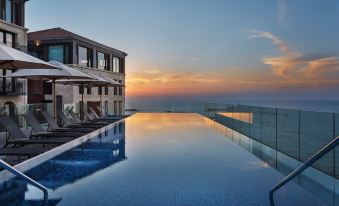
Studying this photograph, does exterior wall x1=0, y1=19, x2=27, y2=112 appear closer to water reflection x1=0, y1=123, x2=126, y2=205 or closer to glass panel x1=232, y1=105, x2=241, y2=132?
water reflection x1=0, y1=123, x2=126, y2=205

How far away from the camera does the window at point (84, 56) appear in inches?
1444

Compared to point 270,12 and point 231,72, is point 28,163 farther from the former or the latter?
point 231,72

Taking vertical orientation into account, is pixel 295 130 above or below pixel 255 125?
above

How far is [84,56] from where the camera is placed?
124 feet

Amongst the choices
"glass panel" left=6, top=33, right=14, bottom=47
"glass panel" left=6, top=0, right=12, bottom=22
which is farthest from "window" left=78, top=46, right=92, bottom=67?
"glass panel" left=6, top=0, right=12, bottom=22

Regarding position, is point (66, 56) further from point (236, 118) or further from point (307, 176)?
point (307, 176)

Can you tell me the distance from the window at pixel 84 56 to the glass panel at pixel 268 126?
92.5 feet

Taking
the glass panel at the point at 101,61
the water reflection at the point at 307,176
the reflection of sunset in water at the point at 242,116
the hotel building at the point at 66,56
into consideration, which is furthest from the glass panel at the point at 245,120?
the glass panel at the point at 101,61

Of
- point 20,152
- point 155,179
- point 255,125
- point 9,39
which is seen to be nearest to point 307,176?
point 155,179

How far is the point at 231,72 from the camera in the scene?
32844 millimetres

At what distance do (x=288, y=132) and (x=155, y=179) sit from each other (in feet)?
17.0

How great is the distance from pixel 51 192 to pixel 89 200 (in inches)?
32.3

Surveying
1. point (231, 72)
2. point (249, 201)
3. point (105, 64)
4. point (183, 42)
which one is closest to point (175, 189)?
point (249, 201)

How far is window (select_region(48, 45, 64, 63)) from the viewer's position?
35.6m
